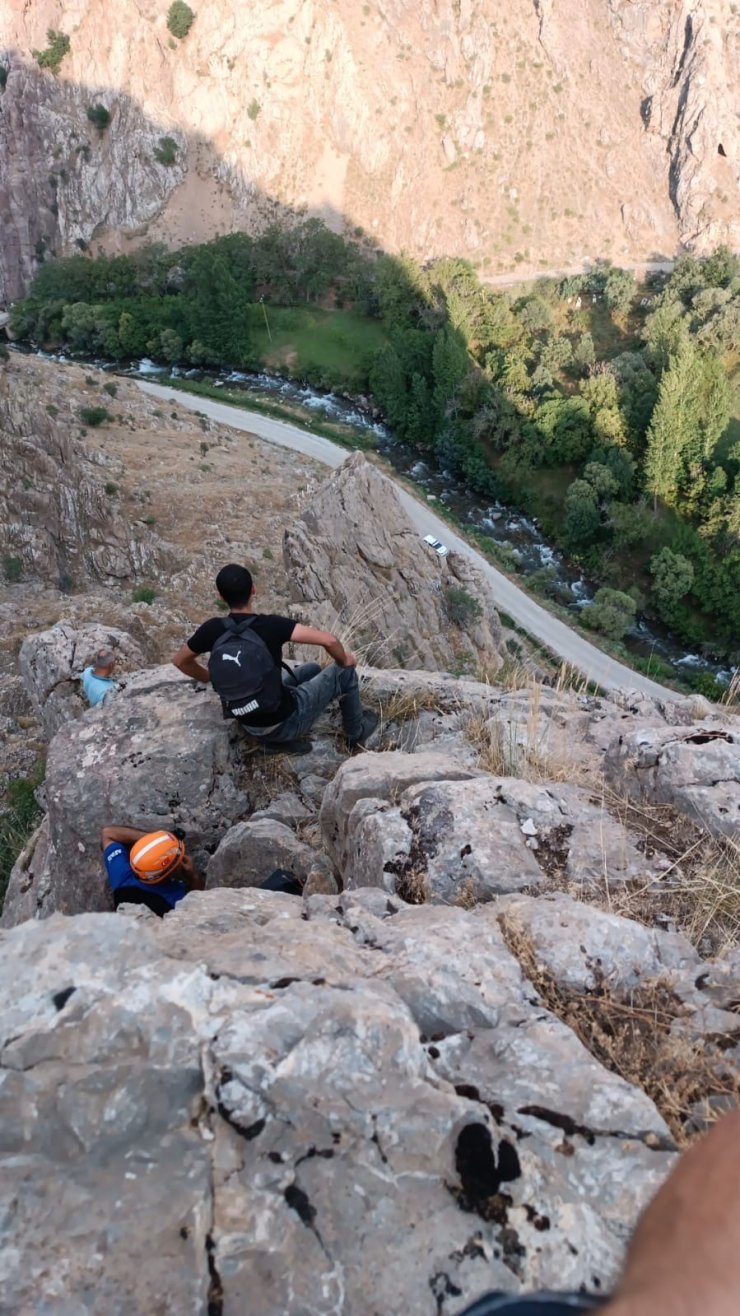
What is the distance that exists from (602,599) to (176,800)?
105 ft

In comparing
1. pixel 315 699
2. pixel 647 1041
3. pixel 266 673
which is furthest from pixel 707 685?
pixel 647 1041

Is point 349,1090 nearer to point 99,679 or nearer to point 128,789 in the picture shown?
point 128,789

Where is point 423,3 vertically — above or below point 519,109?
above

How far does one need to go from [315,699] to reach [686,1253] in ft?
16.1

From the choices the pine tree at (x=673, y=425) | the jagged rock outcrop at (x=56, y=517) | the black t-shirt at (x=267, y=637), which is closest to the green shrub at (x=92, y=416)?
the jagged rock outcrop at (x=56, y=517)

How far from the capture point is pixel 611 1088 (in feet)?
7.88

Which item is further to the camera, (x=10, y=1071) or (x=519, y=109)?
(x=519, y=109)

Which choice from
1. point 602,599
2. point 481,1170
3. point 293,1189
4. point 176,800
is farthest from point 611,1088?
point 602,599

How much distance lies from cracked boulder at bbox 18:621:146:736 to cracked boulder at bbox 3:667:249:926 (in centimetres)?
343

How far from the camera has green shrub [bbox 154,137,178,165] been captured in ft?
197

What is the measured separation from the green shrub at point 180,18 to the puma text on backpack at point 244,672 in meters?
74.0

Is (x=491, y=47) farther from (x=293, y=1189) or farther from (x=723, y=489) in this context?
(x=293, y=1189)

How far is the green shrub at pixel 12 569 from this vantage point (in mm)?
20625

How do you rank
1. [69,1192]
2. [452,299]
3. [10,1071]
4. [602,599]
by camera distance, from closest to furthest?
[69,1192], [10,1071], [602,599], [452,299]
